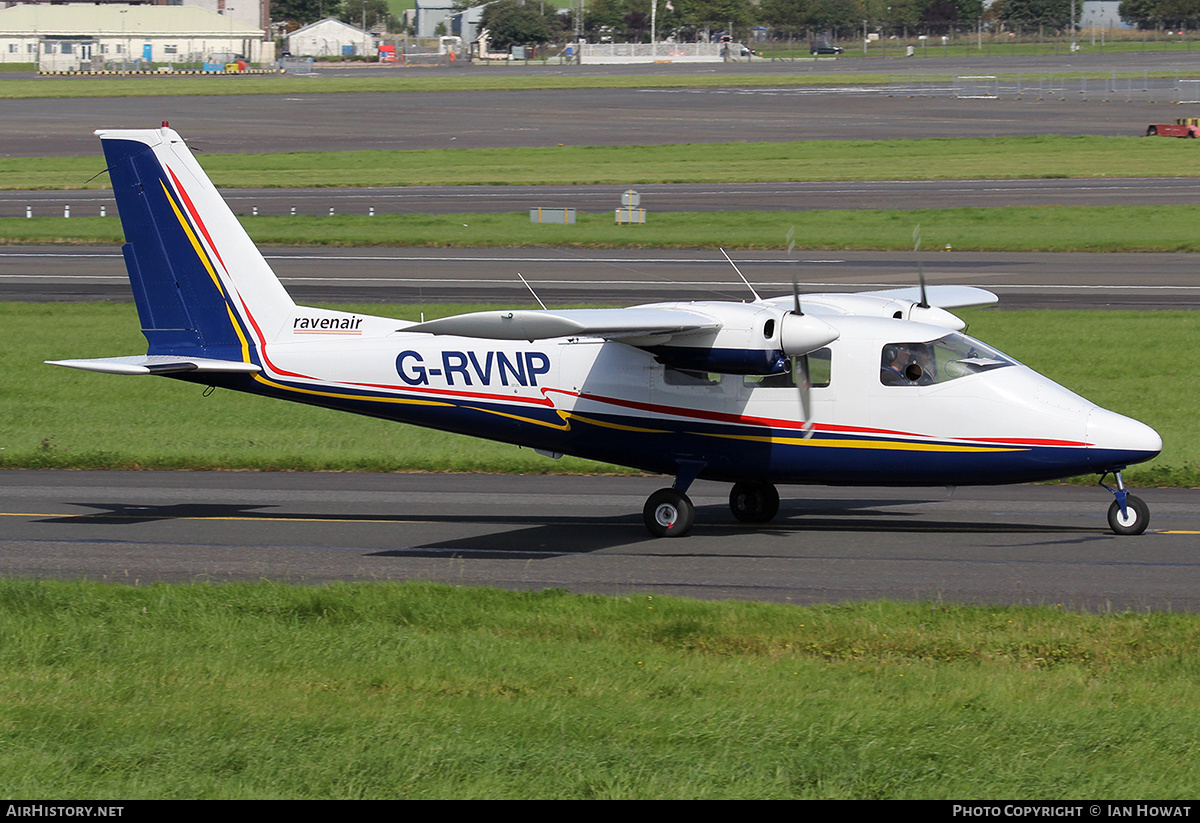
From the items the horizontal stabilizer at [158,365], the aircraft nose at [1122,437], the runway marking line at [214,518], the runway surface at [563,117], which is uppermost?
the runway surface at [563,117]

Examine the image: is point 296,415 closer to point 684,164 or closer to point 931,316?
point 931,316

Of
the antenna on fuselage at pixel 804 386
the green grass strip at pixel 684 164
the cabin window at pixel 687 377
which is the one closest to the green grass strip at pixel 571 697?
the antenna on fuselage at pixel 804 386

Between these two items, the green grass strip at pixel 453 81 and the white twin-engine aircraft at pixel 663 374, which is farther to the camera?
the green grass strip at pixel 453 81

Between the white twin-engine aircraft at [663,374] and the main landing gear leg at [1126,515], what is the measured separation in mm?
20

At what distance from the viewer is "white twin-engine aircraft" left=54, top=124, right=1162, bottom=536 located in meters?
15.6

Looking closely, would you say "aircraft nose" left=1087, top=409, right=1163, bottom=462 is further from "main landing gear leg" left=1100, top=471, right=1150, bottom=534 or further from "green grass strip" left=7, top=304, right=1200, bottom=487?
"green grass strip" left=7, top=304, right=1200, bottom=487

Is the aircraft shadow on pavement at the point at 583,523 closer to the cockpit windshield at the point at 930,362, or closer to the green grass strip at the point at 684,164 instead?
the cockpit windshield at the point at 930,362

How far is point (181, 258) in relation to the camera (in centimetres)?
1867

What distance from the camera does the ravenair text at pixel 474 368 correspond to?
57.1 ft

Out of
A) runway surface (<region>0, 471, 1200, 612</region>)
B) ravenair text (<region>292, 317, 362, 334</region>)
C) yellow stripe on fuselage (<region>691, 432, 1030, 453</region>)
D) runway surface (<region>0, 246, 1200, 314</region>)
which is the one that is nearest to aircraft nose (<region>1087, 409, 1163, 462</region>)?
yellow stripe on fuselage (<region>691, 432, 1030, 453</region>)

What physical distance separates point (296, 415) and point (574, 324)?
41.7 feet

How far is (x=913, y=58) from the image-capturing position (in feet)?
513

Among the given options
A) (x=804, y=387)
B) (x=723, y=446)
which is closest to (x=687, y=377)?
(x=723, y=446)
